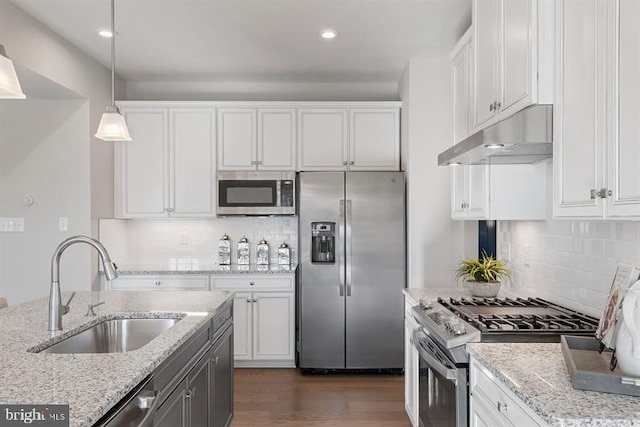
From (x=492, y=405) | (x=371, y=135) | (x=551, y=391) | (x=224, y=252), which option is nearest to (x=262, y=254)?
(x=224, y=252)

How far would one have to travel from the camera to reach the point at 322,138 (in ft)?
14.2

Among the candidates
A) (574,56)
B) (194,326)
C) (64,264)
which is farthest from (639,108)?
(64,264)

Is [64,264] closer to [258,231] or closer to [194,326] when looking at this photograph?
[258,231]

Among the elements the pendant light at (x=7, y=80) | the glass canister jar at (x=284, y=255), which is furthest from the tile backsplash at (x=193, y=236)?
the pendant light at (x=7, y=80)

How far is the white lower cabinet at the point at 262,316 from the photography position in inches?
163

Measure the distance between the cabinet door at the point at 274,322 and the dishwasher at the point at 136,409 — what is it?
2.61 meters

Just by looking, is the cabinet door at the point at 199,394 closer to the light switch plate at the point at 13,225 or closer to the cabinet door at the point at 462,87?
the cabinet door at the point at 462,87

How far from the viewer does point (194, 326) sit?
6.53 feet

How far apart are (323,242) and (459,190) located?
1.43 metres

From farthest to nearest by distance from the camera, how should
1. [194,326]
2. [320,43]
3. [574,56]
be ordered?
[320,43] < [194,326] < [574,56]

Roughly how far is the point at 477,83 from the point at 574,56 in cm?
83

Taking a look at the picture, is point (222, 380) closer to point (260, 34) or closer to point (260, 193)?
point (260, 193)

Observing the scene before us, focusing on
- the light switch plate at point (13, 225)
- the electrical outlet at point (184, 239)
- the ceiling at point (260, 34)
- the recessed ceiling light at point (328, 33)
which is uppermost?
the ceiling at point (260, 34)

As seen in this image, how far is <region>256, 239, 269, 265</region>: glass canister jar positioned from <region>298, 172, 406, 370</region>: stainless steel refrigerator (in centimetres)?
66
